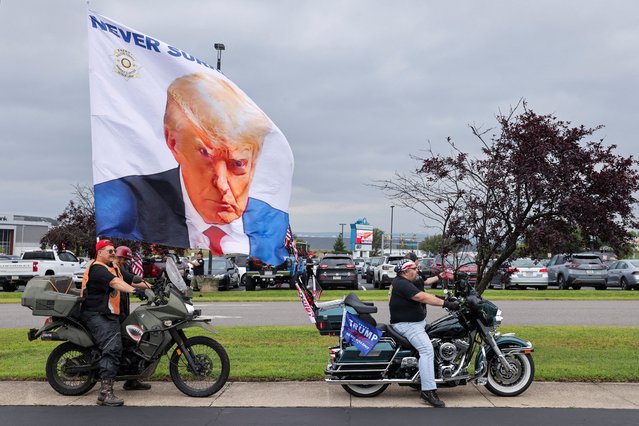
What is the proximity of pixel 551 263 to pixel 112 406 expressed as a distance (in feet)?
95.7

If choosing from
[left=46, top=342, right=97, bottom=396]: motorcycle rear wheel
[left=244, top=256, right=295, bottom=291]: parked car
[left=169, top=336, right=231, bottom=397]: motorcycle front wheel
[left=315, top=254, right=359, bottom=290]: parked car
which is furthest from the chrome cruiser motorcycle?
[left=244, top=256, right=295, bottom=291]: parked car

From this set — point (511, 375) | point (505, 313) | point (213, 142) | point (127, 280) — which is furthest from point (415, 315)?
point (505, 313)

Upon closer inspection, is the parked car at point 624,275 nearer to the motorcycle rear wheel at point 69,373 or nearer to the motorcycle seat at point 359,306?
the motorcycle seat at point 359,306

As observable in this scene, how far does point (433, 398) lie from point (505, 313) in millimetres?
11202

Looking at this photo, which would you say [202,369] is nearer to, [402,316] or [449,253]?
[402,316]

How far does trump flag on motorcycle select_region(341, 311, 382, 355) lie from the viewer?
8219 millimetres

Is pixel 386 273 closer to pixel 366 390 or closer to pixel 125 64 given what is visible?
pixel 366 390

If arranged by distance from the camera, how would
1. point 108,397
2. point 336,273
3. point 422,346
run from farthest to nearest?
point 336,273 → point 422,346 → point 108,397

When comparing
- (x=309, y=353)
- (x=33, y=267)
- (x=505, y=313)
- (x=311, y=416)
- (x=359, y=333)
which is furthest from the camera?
(x=33, y=267)

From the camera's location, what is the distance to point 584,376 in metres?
9.24

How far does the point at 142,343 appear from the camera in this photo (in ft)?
27.1

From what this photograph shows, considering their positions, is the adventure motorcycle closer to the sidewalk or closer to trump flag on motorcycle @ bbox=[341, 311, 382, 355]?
the sidewalk

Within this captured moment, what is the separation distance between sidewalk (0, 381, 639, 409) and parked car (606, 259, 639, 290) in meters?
23.9

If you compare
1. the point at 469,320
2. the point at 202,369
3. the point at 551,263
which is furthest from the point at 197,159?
the point at 551,263
